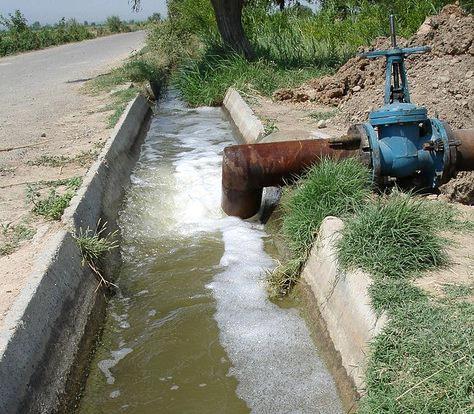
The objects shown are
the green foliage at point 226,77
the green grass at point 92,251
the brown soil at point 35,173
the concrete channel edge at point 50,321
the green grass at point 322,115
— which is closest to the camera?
the concrete channel edge at point 50,321

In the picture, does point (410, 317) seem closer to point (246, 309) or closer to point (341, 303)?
point (341, 303)

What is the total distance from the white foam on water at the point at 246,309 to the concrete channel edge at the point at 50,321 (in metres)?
1.00

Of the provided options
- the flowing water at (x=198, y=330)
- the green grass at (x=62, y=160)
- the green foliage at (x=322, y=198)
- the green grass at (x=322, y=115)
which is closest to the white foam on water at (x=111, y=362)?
the flowing water at (x=198, y=330)

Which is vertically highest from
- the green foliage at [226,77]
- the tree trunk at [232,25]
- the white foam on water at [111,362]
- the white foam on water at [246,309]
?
the tree trunk at [232,25]

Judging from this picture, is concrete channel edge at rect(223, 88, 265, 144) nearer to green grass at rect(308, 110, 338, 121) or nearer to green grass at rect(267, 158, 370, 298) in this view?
green grass at rect(308, 110, 338, 121)

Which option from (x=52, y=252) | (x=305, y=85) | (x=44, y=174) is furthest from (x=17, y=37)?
(x=52, y=252)

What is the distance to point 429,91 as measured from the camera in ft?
25.0

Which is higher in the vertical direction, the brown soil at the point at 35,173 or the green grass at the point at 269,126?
the brown soil at the point at 35,173

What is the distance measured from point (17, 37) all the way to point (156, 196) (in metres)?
27.2

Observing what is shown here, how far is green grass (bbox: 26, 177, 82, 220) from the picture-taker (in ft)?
16.5

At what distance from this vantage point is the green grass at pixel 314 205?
454 cm

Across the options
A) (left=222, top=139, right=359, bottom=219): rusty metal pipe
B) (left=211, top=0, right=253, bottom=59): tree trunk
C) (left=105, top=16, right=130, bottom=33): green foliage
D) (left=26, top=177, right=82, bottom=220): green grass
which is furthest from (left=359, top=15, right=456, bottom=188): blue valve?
(left=105, top=16, right=130, bottom=33): green foliage

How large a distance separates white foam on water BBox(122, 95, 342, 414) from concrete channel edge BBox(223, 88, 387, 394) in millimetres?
239

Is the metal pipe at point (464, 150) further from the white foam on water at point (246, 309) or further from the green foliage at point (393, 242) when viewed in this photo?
the white foam on water at point (246, 309)
